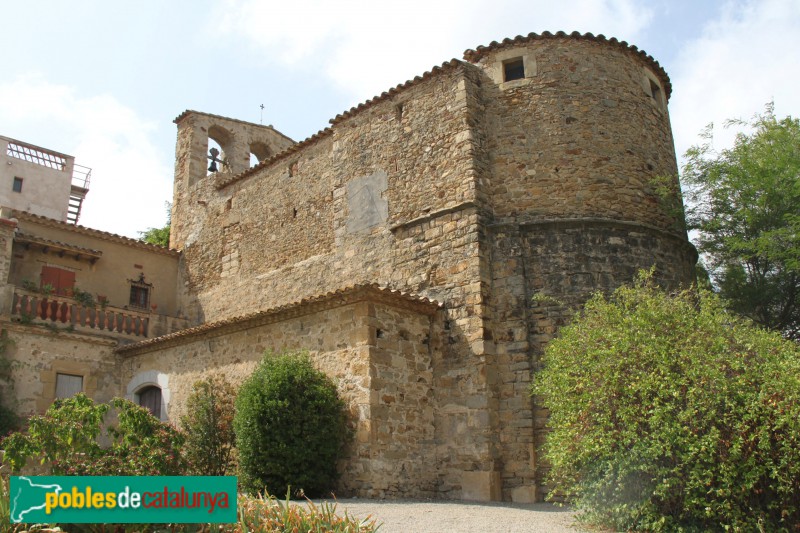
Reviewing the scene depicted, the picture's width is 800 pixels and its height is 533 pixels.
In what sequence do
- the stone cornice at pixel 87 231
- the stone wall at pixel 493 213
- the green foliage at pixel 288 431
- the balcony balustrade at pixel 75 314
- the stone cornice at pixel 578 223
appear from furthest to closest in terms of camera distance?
the stone cornice at pixel 87 231, the balcony balustrade at pixel 75 314, the stone cornice at pixel 578 223, the stone wall at pixel 493 213, the green foliage at pixel 288 431

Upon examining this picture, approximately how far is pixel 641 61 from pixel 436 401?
8514 mm

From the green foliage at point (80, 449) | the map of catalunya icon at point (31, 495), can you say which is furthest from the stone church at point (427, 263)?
the map of catalunya icon at point (31, 495)

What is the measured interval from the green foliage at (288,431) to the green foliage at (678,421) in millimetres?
3660

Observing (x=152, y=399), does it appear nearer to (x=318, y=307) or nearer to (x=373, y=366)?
(x=318, y=307)

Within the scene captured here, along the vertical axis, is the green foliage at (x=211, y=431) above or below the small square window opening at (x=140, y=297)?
below

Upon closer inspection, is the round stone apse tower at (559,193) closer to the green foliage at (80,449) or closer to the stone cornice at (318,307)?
the stone cornice at (318,307)

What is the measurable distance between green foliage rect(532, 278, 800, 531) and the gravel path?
65 centimetres

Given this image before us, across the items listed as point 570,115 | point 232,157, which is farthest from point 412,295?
point 232,157

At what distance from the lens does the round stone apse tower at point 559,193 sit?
39.1ft

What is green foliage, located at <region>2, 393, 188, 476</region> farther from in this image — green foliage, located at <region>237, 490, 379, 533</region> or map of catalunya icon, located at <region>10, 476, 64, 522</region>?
map of catalunya icon, located at <region>10, 476, 64, 522</region>

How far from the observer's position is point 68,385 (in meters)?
15.7

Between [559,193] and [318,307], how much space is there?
5.03m

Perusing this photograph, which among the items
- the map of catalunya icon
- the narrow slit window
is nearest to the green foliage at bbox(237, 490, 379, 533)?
the map of catalunya icon

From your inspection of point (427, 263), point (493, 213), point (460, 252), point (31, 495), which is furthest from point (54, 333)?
point (31, 495)
